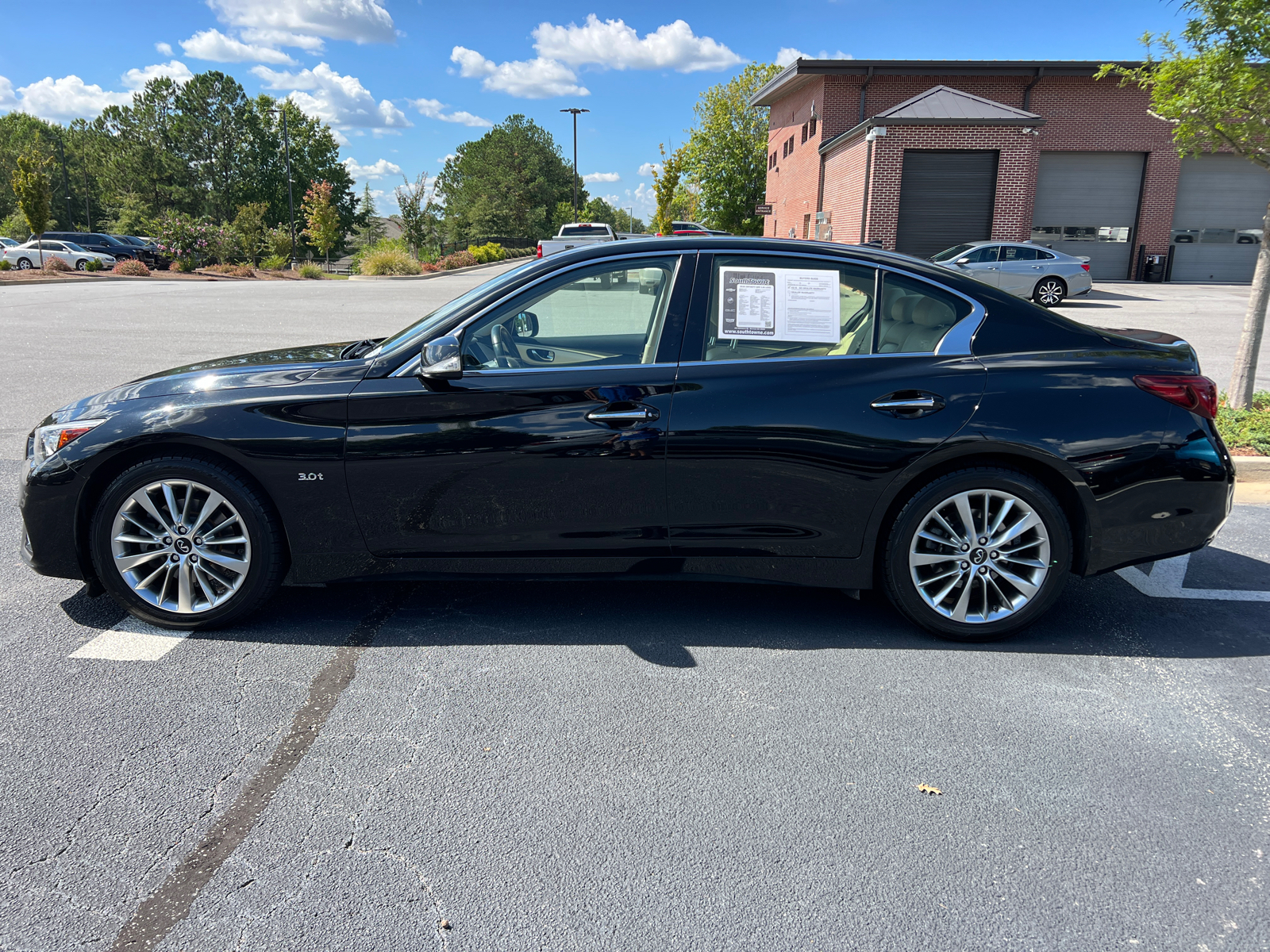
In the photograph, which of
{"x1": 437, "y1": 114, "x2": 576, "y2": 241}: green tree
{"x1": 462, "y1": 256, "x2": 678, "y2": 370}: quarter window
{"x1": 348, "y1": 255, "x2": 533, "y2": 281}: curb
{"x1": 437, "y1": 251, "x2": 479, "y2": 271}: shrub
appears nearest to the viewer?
{"x1": 462, "y1": 256, "x2": 678, "y2": 370}: quarter window

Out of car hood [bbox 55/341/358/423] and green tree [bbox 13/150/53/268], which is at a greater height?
green tree [bbox 13/150/53/268]

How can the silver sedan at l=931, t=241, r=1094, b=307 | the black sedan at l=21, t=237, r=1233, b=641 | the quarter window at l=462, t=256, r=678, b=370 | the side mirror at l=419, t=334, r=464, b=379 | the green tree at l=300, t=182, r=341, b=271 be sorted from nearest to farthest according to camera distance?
the side mirror at l=419, t=334, r=464, b=379 → the black sedan at l=21, t=237, r=1233, b=641 → the quarter window at l=462, t=256, r=678, b=370 → the silver sedan at l=931, t=241, r=1094, b=307 → the green tree at l=300, t=182, r=341, b=271

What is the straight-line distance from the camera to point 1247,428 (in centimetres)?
712

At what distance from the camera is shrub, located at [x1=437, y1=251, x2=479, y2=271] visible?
4753 centimetres

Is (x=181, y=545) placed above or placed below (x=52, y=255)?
below

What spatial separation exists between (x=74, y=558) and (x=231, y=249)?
42.7 m

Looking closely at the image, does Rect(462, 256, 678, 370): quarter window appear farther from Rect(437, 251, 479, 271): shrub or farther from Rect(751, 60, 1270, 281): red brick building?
Rect(437, 251, 479, 271): shrub

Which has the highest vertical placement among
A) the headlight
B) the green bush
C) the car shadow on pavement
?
the headlight

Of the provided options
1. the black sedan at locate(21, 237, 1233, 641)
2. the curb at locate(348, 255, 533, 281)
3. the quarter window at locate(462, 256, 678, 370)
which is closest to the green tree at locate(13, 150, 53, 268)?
the curb at locate(348, 255, 533, 281)

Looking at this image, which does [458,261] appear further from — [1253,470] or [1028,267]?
[1253,470]

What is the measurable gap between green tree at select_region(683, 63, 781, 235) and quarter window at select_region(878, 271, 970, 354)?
53.2 metres

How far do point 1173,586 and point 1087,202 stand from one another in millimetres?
31090

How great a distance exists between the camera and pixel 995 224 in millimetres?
26547

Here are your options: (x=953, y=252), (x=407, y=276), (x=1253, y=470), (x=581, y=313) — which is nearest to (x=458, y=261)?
(x=407, y=276)
